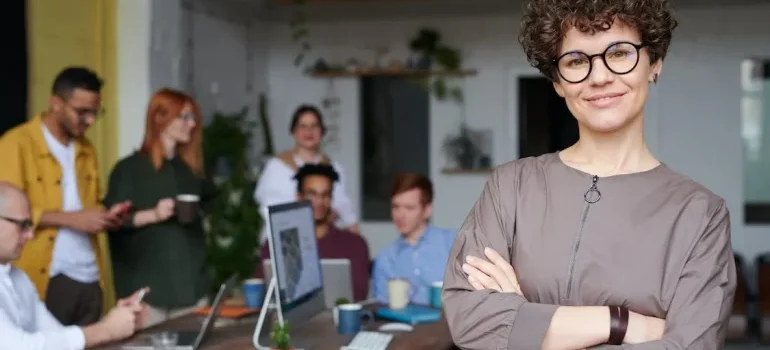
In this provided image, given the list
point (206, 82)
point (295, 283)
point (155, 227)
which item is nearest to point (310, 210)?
point (295, 283)

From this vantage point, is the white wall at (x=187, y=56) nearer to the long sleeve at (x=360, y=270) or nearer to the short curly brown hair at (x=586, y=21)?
the long sleeve at (x=360, y=270)

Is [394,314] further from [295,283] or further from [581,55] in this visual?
[581,55]

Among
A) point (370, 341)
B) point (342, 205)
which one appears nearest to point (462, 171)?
point (342, 205)

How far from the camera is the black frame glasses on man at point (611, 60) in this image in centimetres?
150

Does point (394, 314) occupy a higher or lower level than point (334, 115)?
lower

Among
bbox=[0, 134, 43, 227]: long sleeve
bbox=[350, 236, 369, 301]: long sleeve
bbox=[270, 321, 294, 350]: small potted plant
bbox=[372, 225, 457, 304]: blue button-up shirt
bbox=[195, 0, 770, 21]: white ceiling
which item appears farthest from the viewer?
bbox=[195, 0, 770, 21]: white ceiling

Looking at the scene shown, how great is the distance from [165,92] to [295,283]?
131 cm

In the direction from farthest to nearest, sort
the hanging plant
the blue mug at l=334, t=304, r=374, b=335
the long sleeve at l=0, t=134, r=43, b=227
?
1. the hanging plant
2. the long sleeve at l=0, t=134, r=43, b=227
3. the blue mug at l=334, t=304, r=374, b=335

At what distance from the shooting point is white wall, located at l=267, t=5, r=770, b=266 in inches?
275

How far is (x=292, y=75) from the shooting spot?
781cm

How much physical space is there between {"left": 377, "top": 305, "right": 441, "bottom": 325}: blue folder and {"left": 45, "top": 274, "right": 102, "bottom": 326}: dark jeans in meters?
1.18

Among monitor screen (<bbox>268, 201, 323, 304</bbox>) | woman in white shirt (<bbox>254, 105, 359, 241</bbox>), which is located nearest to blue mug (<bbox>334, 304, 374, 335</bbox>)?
monitor screen (<bbox>268, 201, 323, 304</bbox>)

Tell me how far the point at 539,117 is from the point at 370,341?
196 inches

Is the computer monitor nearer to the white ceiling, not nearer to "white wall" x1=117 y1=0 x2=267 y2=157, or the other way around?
"white wall" x1=117 y1=0 x2=267 y2=157
